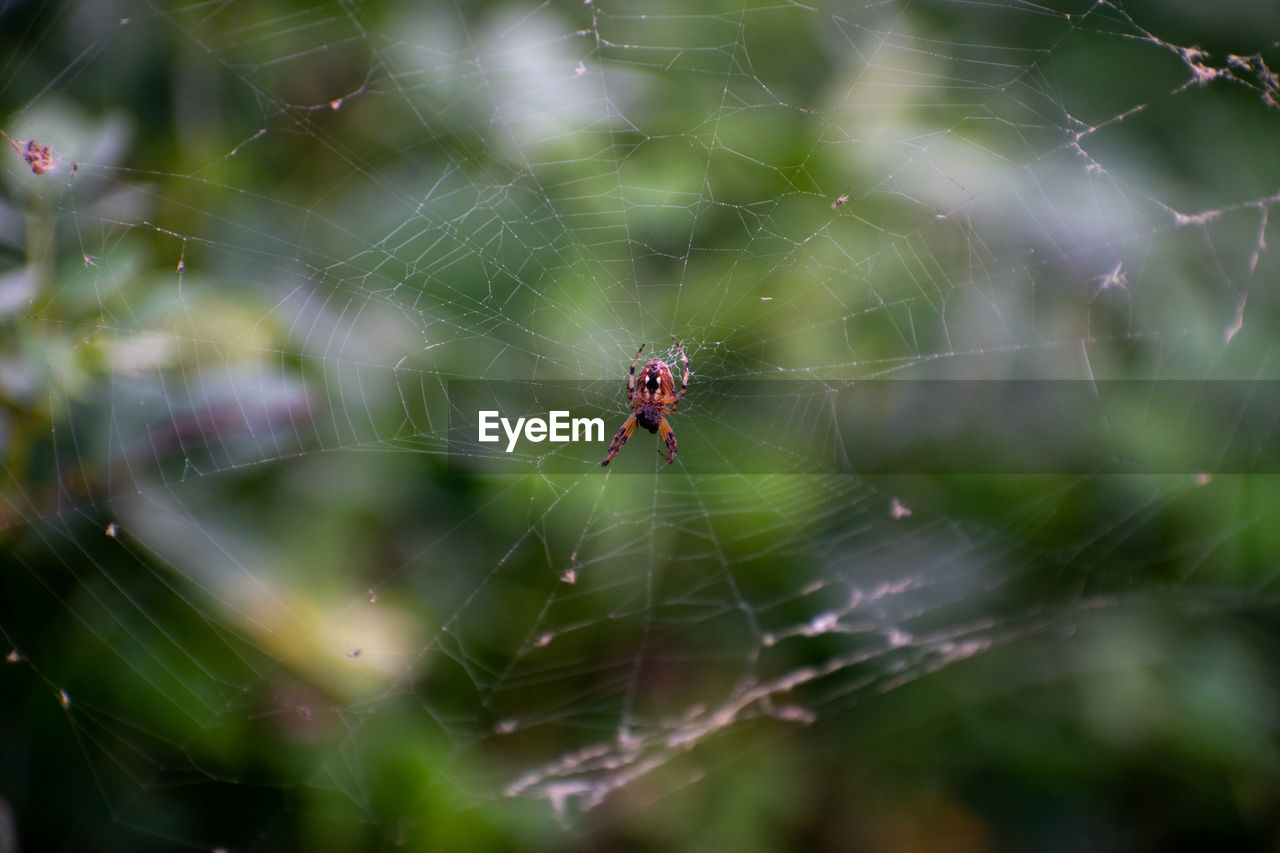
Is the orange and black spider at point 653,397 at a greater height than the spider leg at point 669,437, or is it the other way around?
the orange and black spider at point 653,397

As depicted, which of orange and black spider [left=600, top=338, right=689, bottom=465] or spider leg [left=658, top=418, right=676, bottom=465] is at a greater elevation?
orange and black spider [left=600, top=338, right=689, bottom=465]

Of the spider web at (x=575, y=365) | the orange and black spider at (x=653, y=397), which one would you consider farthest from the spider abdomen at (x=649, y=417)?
the spider web at (x=575, y=365)

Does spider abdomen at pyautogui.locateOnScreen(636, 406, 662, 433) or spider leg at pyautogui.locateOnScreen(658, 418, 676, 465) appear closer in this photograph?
spider leg at pyautogui.locateOnScreen(658, 418, 676, 465)

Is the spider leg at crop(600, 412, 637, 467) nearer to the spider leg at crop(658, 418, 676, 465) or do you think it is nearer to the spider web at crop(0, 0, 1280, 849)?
the spider leg at crop(658, 418, 676, 465)

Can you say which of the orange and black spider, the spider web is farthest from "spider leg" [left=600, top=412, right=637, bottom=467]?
the spider web
